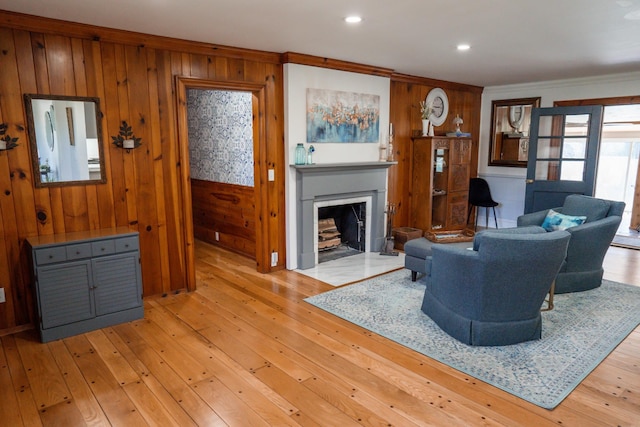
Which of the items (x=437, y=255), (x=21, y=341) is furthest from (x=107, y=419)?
(x=437, y=255)

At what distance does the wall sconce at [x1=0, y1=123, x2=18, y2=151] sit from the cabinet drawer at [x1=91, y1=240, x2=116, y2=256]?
91 centimetres

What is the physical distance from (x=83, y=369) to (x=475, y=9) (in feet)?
11.8

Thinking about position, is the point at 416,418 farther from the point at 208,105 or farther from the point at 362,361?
the point at 208,105

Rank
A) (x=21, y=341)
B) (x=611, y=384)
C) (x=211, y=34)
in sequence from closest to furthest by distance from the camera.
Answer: (x=611, y=384) → (x=21, y=341) → (x=211, y=34)

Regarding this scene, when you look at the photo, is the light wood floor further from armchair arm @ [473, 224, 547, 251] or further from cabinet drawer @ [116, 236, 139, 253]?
armchair arm @ [473, 224, 547, 251]

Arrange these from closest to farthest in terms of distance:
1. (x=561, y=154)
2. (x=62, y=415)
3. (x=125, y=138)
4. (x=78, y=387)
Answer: (x=62, y=415) < (x=78, y=387) < (x=125, y=138) < (x=561, y=154)

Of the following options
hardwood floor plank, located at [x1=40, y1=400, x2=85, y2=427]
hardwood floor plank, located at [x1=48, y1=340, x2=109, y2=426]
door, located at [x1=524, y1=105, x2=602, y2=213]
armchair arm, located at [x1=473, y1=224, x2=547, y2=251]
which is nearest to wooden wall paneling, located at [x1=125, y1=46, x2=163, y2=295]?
hardwood floor plank, located at [x1=48, y1=340, x2=109, y2=426]

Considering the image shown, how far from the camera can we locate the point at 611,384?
8.42ft

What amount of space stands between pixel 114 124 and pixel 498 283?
3260mm

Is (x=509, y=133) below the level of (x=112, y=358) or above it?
above

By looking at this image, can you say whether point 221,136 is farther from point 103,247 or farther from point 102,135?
point 103,247

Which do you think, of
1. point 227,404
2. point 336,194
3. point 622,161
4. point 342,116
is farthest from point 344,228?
point 622,161

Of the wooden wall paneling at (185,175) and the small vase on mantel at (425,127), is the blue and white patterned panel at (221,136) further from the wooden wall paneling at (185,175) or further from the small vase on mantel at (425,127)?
the small vase on mantel at (425,127)

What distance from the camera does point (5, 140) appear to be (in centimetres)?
308
